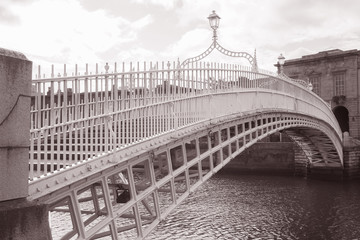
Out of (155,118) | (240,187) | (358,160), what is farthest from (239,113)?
(358,160)

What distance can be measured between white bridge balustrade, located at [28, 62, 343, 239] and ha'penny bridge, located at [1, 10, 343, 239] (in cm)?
2

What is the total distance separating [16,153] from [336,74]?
49.1m

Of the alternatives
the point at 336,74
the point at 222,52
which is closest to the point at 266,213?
the point at 222,52

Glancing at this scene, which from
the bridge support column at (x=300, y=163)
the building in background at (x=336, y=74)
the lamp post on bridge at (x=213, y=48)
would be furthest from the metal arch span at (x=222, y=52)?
the building in background at (x=336, y=74)

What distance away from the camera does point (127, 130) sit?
7398 mm

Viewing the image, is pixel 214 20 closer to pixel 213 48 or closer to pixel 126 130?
pixel 213 48

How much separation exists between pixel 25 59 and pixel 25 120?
0.67 metres

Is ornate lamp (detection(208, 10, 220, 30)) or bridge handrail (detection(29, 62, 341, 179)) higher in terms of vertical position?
ornate lamp (detection(208, 10, 220, 30))

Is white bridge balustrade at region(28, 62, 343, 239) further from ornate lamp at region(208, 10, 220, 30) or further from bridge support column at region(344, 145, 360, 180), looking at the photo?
bridge support column at region(344, 145, 360, 180)


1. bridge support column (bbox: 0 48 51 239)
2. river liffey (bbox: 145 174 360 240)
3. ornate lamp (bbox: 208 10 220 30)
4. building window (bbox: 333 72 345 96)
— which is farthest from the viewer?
building window (bbox: 333 72 345 96)

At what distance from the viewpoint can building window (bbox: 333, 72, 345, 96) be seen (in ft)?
159

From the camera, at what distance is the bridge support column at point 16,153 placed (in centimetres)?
415

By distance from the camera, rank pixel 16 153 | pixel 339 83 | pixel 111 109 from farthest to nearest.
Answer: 1. pixel 339 83
2. pixel 111 109
3. pixel 16 153

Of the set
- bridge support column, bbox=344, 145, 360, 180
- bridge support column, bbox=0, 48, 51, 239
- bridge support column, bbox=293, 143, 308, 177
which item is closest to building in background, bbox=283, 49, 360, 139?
bridge support column, bbox=344, 145, 360, 180
